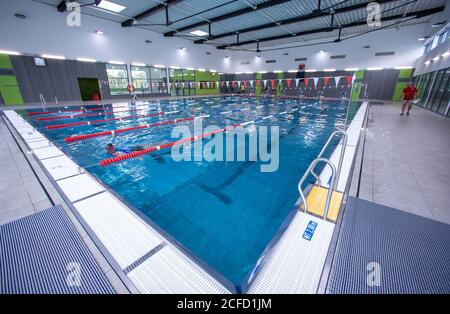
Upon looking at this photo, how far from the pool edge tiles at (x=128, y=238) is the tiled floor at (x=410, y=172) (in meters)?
2.22

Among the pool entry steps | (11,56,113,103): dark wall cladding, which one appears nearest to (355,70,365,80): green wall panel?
the pool entry steps

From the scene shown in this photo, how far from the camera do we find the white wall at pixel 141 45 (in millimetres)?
10766

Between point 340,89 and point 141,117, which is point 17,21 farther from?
point 340,89

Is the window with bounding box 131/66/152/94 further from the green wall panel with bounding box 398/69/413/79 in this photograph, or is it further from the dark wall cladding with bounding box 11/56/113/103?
the green wall panel with bounding box 398/69/413/79

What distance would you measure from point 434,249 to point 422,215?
576 mm

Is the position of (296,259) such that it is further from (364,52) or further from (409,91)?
(364,52)

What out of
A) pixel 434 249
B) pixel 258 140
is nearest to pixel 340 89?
pixel 258 140

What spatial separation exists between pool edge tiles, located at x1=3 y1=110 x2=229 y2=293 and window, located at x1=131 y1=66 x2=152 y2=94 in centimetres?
1665

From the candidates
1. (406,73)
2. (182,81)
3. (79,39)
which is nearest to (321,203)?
(79,39)

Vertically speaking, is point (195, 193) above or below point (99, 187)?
below

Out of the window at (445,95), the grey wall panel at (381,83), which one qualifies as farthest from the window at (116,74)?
the grey wall panel at (381,83)

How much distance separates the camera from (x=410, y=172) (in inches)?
119

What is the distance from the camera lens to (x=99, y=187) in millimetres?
2707

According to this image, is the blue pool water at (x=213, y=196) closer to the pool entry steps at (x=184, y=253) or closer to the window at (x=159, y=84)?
the pool entry steps at (x=184, y=253)
